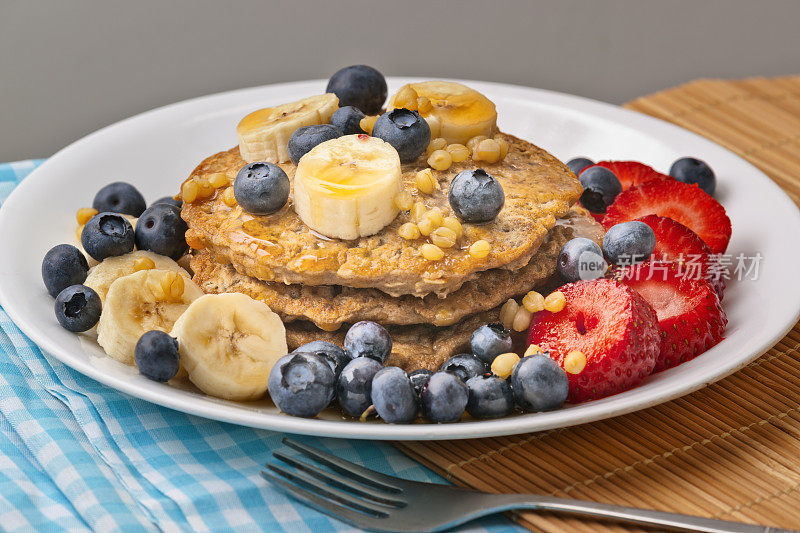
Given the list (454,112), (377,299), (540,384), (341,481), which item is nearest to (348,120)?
(454,112)

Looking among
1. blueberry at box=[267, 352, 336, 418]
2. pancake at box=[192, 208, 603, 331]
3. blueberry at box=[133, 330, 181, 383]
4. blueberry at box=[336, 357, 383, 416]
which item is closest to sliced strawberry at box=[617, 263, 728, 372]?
pancake at box=[192, 208, 603, 331]

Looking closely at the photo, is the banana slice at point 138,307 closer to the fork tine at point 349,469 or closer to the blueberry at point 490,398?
the fork tine at point 349,469

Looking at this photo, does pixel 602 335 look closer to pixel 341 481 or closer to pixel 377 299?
pixel 377 299

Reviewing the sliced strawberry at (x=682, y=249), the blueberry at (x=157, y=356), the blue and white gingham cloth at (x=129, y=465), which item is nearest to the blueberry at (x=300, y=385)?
the blue and white gingham cloth at (x=129, y=465)

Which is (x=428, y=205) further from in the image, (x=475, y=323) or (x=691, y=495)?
(x=691, y=495)

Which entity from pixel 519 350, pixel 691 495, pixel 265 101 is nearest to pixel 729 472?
pixel 691 495

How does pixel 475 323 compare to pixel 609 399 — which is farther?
pixel 475 323

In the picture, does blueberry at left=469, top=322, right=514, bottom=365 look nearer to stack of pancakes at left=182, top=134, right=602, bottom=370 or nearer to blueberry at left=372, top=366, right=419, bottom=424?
stack of pancakes at left=182, top=134, right=602, bottom=370
